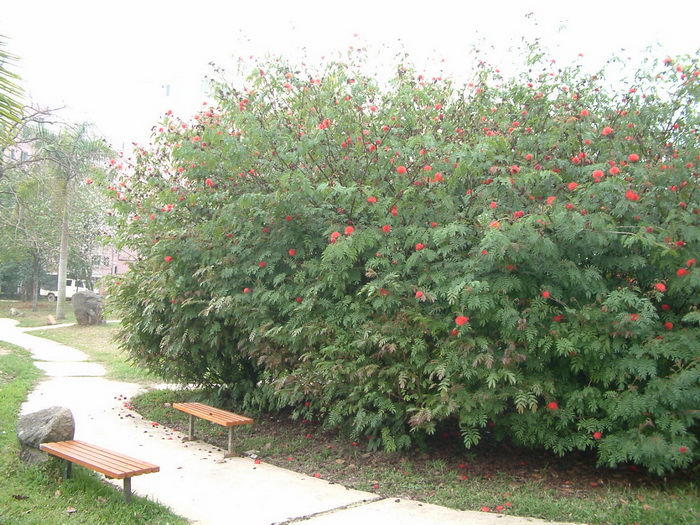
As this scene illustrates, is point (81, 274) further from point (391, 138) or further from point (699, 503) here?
point (699, 503)

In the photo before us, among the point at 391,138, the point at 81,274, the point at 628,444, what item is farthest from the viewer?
the point at 81,274

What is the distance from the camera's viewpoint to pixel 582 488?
5223 mm

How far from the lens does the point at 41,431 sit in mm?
5344

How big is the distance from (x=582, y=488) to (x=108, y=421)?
18.9ft

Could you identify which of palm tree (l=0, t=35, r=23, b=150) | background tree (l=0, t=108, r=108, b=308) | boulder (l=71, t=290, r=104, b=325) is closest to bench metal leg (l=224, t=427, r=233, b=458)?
palm tree (l=0, t=35, r=23, b=150)

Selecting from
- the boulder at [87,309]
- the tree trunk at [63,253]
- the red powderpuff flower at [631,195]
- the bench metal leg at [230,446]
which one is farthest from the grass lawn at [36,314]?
the red powderpuff flower at [631,195]

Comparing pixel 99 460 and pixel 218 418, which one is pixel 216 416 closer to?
pixel 218 418

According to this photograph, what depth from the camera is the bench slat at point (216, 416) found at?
644cm

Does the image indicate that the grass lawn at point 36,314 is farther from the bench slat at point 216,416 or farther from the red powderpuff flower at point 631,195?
the red powderpuff flower at point 631,195

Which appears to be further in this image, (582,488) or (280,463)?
(280,463)

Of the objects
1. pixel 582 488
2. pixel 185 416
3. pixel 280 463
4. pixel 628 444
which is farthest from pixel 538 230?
pixel 185 416

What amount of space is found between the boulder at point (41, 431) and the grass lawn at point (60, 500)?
96mm

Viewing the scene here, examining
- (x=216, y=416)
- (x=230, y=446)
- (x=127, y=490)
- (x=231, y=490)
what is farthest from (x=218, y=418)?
(x=127, y=490)

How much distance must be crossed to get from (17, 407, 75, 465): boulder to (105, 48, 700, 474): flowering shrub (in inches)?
77.4
